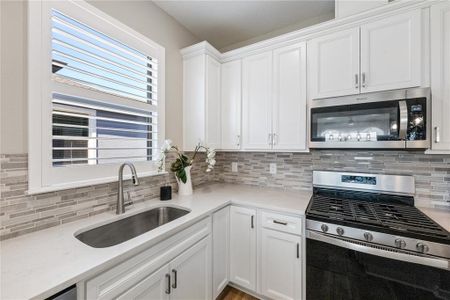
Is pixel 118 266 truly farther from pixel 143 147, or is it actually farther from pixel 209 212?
pixel 143 147

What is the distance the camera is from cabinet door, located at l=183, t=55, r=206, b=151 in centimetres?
205

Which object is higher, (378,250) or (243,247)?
(378,250)

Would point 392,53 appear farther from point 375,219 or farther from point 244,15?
point 244,15

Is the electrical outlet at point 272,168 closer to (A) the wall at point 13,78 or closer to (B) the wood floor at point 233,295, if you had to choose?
(B) the wood floor at point 233,295

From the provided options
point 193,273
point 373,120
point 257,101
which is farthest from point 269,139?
point 193,273

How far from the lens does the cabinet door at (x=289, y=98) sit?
1.79 metres

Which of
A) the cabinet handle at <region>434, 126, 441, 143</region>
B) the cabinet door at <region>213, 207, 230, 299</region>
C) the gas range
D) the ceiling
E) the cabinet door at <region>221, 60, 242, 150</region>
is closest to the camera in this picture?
the gas range

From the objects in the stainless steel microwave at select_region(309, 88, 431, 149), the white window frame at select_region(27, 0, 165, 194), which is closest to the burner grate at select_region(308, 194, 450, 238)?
the stainless steel microwave at select_region(309, 88, 431, 149)

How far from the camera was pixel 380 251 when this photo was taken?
1.17 m

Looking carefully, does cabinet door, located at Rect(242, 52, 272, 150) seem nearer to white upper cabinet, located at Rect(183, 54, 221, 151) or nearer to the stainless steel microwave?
white upper cabinet, located at Rect(183, 54, 221, 151)

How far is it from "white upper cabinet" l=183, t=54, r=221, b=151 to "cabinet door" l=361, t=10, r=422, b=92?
4.48 feet

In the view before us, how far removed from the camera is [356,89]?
1555 mm

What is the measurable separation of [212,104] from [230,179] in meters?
1.03

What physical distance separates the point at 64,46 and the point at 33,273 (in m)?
1.25
